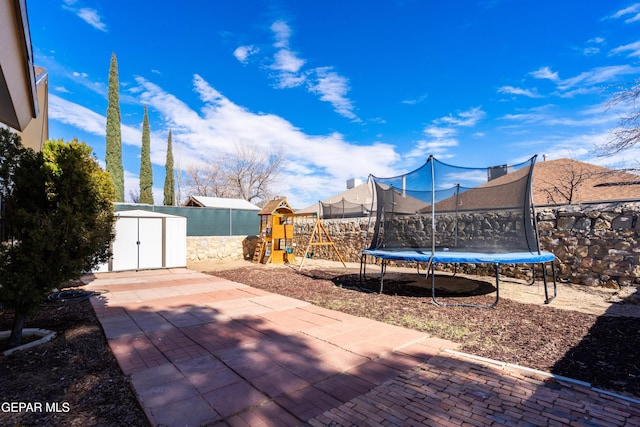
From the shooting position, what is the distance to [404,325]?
13.3 ft

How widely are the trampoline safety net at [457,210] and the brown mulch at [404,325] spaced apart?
1.06 metres

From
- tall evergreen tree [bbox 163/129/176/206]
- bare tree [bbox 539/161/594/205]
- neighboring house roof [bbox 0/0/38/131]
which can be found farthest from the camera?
tall evergreen tree [bbox 163/129/176/206]

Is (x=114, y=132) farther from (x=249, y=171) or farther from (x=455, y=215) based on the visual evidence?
(x=455, y=215)

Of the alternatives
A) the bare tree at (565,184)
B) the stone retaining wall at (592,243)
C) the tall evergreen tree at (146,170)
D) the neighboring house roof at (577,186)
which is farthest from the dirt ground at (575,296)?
the tall evergreen tree at (146,170)

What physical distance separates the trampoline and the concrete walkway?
8.13ft

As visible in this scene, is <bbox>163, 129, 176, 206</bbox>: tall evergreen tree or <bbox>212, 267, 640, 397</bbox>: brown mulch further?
<bbox>163, 129, 176, 206</bbox>: tall evergreen tree

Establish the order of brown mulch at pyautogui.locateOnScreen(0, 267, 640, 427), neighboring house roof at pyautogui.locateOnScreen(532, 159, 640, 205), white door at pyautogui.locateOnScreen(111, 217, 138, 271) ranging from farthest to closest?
neighboring house roof at pyautogui.locateOnScreen(532, 159, 640, 205) < white door at pyautogui.locateOnScreen(111, 217, 138, 271) < brown mulch at pyautogui.locateOnScreen(0, 267, 640, 427)

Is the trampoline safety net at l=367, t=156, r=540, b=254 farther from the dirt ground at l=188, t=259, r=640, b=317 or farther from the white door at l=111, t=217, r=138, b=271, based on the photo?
the white door at l=111, t=217, r=138, b=271

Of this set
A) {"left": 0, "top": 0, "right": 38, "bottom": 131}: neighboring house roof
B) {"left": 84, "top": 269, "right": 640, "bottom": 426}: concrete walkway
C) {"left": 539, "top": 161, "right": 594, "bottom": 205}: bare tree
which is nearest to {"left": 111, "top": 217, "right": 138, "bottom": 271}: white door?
{"left": 0, "top": 0, "right": 38, "bottom": 131}: neighboring house roof

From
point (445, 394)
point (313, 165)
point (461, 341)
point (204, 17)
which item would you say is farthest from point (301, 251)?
point (313, 165)

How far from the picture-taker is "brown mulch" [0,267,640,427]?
2.14m

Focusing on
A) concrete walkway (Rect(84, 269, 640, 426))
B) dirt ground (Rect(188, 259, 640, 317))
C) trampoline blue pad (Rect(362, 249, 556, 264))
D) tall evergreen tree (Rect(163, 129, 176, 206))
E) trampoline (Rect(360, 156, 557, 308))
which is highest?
tall evergreen tree (Rect(163, 129, 176, 206))

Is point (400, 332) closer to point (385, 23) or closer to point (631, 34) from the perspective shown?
point (631, 34)

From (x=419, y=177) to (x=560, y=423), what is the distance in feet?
16.2
